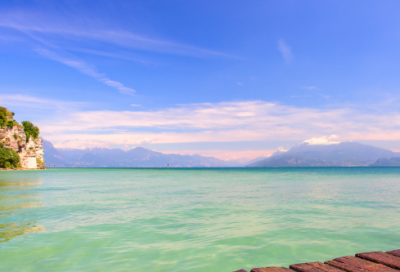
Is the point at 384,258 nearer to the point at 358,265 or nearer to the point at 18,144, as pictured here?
the point at 358,265

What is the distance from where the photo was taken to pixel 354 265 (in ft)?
16.0

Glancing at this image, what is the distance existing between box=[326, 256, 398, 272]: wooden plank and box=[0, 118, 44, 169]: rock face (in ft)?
401

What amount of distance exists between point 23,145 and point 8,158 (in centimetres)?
1851

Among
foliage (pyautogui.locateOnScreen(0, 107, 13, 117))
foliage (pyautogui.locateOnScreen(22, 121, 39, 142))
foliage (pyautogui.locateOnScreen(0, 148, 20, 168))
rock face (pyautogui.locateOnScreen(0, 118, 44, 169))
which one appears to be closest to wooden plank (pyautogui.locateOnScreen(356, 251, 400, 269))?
foliage (pyautogui.locateOnScreen(0, 148, 20, 168))

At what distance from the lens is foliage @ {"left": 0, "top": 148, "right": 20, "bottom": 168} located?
303 feet

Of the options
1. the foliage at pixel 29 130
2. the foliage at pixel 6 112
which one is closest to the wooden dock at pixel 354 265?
the foliage at pixel 6 112

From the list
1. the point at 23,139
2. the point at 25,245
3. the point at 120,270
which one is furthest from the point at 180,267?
the point at 23,139

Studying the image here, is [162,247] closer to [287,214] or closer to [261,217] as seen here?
[261,217]

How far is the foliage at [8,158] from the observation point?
3637 inches

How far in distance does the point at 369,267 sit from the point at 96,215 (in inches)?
494

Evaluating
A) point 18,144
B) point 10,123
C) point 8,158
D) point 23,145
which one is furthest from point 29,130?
point 8,158

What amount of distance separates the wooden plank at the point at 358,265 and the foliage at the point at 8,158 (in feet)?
377

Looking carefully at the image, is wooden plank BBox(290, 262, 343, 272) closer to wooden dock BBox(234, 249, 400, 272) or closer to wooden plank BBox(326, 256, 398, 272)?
wooden dock BBox(234, 249, 400, 272)

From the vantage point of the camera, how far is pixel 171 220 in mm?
12250
